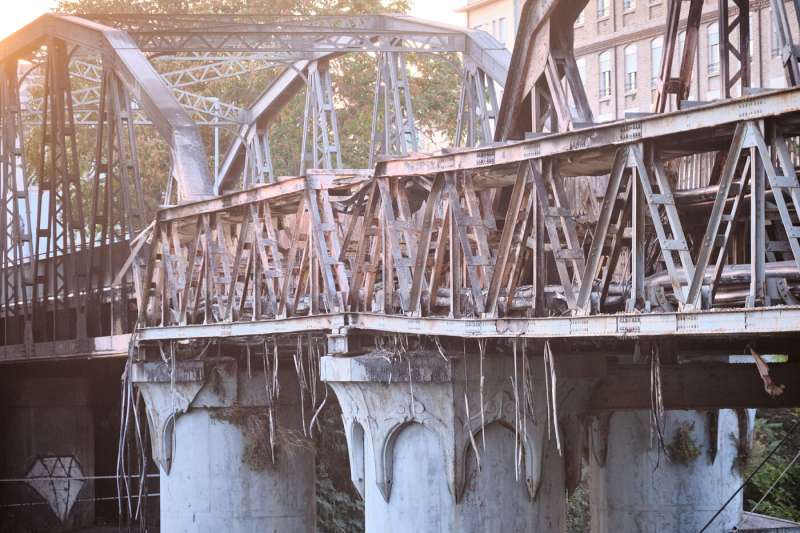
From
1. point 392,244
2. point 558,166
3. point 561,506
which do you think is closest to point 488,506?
point 561,506

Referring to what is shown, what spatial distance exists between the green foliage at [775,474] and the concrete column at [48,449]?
15.7 m

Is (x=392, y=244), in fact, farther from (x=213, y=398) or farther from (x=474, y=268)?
(x=213, y=398)

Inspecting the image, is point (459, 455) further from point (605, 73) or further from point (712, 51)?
point (605, 73)

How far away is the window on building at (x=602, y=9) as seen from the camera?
6681 cm

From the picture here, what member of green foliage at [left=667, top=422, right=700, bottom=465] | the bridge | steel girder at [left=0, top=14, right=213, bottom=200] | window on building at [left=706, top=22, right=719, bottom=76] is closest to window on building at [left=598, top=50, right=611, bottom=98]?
window on building at [left=706, top=22, right=719, bottom=76]

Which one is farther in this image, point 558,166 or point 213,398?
point 213,398

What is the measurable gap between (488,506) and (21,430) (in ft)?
78.6

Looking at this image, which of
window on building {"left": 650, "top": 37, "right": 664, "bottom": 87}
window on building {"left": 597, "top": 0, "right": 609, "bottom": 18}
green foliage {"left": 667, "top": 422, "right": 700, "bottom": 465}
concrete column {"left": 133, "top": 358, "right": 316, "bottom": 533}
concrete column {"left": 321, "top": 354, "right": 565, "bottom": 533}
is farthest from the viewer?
window on building {"left": 597, "top": 0, "right": 609, "bottom": 18}

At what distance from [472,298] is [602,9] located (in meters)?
52.7

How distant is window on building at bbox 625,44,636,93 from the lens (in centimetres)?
6531

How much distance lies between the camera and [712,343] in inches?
764

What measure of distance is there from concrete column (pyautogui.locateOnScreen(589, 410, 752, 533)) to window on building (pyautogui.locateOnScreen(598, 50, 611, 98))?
4346 cm

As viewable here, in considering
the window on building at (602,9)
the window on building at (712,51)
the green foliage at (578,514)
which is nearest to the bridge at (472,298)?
the green foliage at (578,514)

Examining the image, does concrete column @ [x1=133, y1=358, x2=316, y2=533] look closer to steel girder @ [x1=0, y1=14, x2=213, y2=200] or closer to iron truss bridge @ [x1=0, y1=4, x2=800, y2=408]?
iron truss bridge @ [x1=0, y1=4, x2=800, y2=408]
